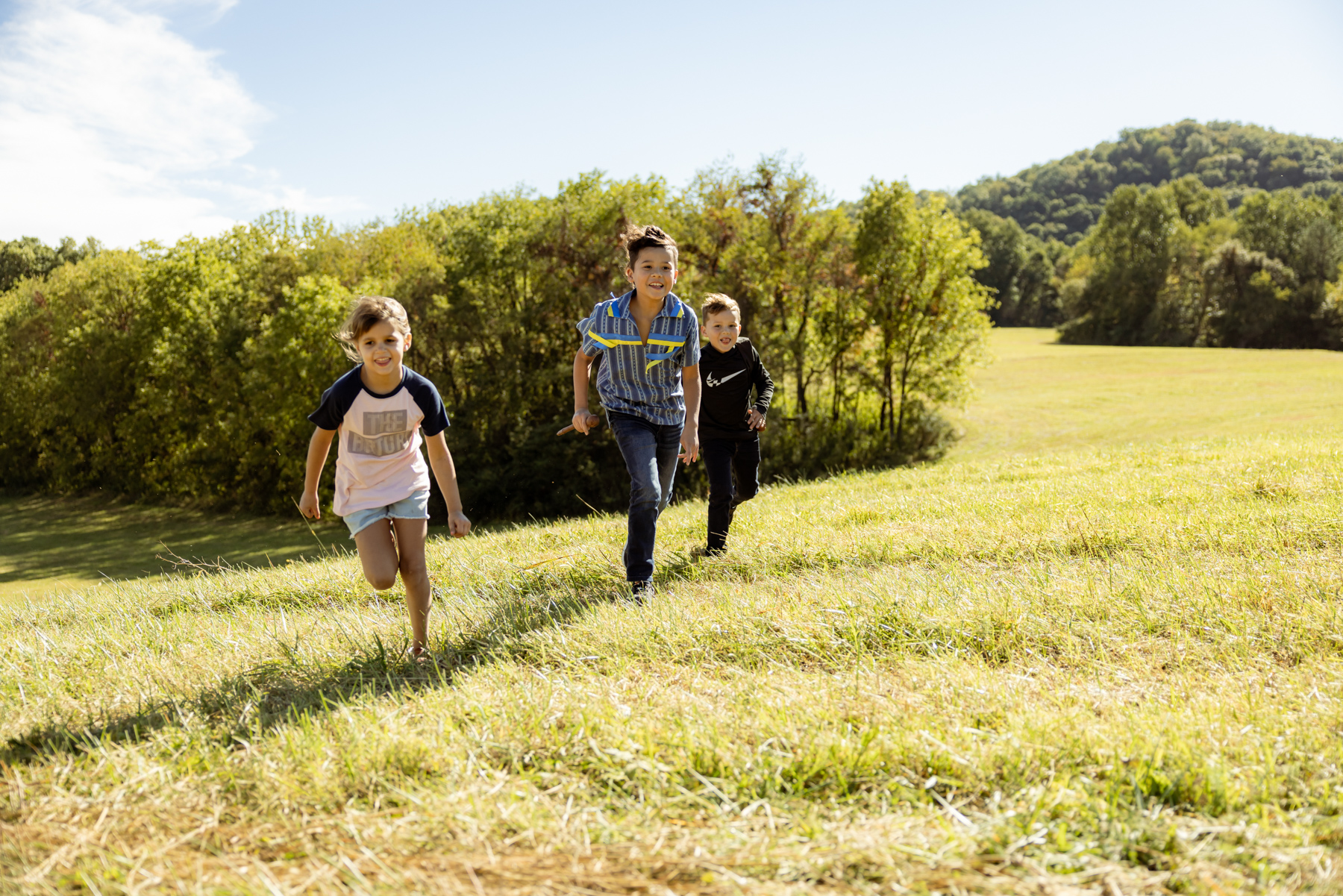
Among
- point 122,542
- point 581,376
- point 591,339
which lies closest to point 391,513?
point 581,376

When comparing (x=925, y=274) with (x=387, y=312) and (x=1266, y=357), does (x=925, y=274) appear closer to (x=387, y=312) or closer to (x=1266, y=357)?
(x=387, y=312)

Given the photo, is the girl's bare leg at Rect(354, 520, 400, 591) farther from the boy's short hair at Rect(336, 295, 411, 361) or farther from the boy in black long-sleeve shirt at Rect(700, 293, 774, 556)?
the boy in black long-sleeve shirt at Rect(700, 293, 774, 556)

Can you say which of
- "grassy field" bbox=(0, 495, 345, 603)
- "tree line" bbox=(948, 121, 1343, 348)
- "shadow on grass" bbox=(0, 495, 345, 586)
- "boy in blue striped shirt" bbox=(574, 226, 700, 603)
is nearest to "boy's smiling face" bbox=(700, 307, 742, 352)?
"boy in blue striped shirt" bbox=(574, 226, 700, 603)

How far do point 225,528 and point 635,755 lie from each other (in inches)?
1157

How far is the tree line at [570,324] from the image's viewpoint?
→ 84.7 feet

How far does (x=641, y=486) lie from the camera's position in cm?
530

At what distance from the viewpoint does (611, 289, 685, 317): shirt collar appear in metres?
5.49

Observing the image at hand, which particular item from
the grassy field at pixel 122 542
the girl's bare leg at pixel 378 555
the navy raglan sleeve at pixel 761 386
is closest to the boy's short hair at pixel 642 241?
the navy raglan sleeve at pixel 761 386

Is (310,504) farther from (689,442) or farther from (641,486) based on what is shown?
(689,442)

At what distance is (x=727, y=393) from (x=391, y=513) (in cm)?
310

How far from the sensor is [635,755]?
296 centimetres

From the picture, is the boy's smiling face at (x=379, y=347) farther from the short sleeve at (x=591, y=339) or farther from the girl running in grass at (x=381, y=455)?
the short sleeve at (x=591, y=339)

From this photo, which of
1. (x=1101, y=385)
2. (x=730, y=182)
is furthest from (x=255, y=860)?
(x=1101, y=385)

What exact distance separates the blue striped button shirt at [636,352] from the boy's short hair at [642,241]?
0.85 feet
